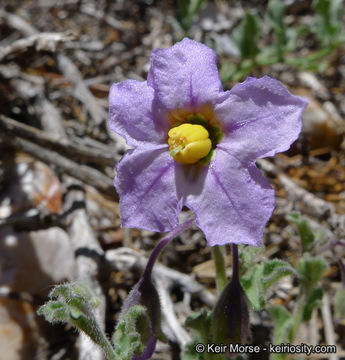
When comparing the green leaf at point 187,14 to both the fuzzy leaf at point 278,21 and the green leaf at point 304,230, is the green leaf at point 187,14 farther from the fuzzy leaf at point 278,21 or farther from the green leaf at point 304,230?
the green leaf at point 304,230

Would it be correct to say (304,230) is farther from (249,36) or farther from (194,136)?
(249,36)

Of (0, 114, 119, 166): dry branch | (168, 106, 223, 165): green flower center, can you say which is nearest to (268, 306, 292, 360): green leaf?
(168, 106, 223, 165): green flower center

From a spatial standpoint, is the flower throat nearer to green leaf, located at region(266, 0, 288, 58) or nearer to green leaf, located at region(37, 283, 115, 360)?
green leaf, located at region(37, 283, 115, 360)

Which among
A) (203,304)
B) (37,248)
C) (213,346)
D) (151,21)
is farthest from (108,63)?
(213,346)

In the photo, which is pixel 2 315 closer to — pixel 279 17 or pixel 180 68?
pixel 180 68

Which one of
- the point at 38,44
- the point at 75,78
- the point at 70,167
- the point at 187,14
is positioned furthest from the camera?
the point at 75,78

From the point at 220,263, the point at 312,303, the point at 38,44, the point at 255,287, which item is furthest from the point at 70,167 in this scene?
the point at 312,303
